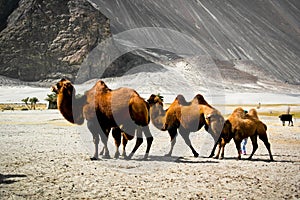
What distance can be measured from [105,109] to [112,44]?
10434 centimetres

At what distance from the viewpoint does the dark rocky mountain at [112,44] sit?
10731cm

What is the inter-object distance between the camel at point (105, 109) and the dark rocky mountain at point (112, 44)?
190ft

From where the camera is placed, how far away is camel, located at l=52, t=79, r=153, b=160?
10.1m

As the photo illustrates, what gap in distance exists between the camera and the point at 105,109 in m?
10.3

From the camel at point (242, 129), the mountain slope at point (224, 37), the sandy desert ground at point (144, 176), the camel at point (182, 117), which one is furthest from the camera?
the mountain slope at point (224, 37)

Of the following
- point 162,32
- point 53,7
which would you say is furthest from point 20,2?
point 162,32

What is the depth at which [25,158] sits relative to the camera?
1043 cm

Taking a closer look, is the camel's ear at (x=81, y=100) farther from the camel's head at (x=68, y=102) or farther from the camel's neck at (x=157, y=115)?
the camel's neck at (x=157, y=115)

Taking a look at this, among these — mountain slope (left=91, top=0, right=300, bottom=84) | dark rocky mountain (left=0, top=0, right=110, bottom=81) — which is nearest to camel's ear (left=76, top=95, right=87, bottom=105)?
dark rocky mountain (left=0, top=0, right=110, bottom=81)

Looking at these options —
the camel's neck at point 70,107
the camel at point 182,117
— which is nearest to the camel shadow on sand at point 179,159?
the camel at point 182,117

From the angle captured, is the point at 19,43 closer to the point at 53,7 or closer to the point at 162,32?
the point at 53,7

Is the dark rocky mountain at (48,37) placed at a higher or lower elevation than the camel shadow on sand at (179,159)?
higher

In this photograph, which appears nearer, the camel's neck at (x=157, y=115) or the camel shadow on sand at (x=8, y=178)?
the camel shadow on sand at (x=8, y=178)

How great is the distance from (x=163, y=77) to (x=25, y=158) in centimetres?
9573
